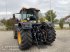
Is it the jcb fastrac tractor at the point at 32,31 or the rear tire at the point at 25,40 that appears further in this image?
the jcb fastrac tractor at the point at 32,31

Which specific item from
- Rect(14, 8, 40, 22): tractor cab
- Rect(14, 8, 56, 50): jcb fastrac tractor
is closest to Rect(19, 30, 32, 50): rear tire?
Rect(14, 8, 56, 50): jcb fastrac tractor

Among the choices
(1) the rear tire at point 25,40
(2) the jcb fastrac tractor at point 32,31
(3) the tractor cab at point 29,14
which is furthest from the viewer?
(3) the tractor cab at point 29,14

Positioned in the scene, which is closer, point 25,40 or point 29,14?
point 25,40

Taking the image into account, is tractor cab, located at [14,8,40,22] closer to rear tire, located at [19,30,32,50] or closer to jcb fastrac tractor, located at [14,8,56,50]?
jcb fastrac tractor, located at [14,8,56,50]

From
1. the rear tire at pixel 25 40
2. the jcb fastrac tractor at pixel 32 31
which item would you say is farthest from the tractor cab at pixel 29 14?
the rear tire at pixel 25 40

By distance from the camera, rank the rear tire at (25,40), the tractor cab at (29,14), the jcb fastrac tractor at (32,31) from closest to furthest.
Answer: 1. the rear tire at (25,40)
2. the jcb fastrac tractor at (32,31)
3. the tractor cab at (29,14)

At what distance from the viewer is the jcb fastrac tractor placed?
35.2 ft

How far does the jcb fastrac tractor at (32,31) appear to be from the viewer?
35.2 ft

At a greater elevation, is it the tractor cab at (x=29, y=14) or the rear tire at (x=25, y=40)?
the tractor cab at (x=29, y=14)

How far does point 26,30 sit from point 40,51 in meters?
1.41

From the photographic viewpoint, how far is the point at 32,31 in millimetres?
11562

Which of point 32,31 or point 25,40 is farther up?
point 32,31

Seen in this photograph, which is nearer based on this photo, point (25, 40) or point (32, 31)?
point (25, 40)

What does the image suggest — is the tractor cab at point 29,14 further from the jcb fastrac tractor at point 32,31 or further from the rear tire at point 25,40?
the rear tire at point 25,40
